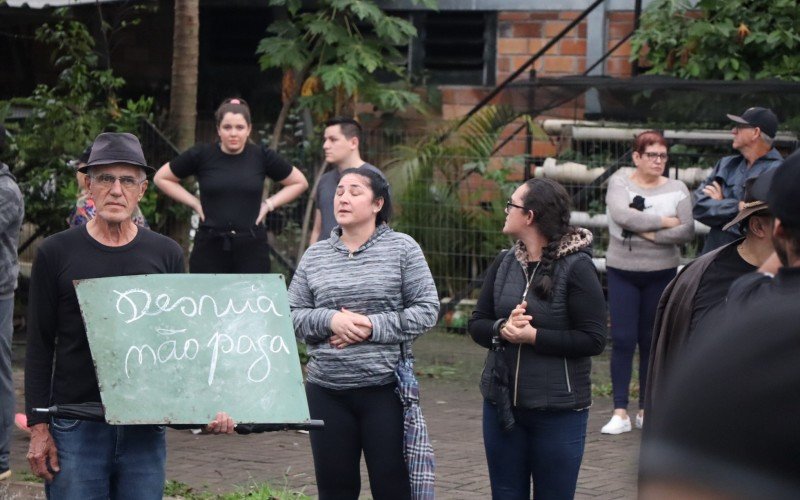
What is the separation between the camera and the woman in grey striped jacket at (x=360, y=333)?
18.3ft

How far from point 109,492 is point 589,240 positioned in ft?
7.57

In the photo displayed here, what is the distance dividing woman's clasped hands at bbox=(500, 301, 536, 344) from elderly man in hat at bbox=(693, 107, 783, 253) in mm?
3338

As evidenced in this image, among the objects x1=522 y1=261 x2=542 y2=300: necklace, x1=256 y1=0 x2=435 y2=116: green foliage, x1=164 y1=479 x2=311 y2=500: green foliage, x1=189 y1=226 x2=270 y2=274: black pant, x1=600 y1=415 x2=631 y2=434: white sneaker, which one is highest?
x1=256 y1=0 x2=435 y2=116: green foliage

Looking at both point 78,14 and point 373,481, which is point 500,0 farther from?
point 373,481

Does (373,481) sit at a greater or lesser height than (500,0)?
lesser

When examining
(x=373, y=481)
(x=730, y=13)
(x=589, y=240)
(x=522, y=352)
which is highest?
(x=730, y=13)

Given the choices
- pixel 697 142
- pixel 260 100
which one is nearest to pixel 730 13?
pixel 697 142

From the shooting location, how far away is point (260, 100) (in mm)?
16000

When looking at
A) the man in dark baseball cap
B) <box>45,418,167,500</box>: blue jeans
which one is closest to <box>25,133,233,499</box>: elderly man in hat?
<box>45,418,167,500</box>: blue jeans

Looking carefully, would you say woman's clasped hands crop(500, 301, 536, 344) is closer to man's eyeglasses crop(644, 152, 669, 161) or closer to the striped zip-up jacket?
the striped zip-up jacket

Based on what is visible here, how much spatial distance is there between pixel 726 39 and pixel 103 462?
948 cm

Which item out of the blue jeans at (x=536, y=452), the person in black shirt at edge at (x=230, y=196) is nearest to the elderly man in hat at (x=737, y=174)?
the person in black shirt at edge at (x=230, y=196)

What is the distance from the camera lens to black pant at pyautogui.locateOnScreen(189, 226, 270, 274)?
29.7ft

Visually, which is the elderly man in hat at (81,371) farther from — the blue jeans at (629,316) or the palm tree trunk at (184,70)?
the palm tree trunk at (184,70)
